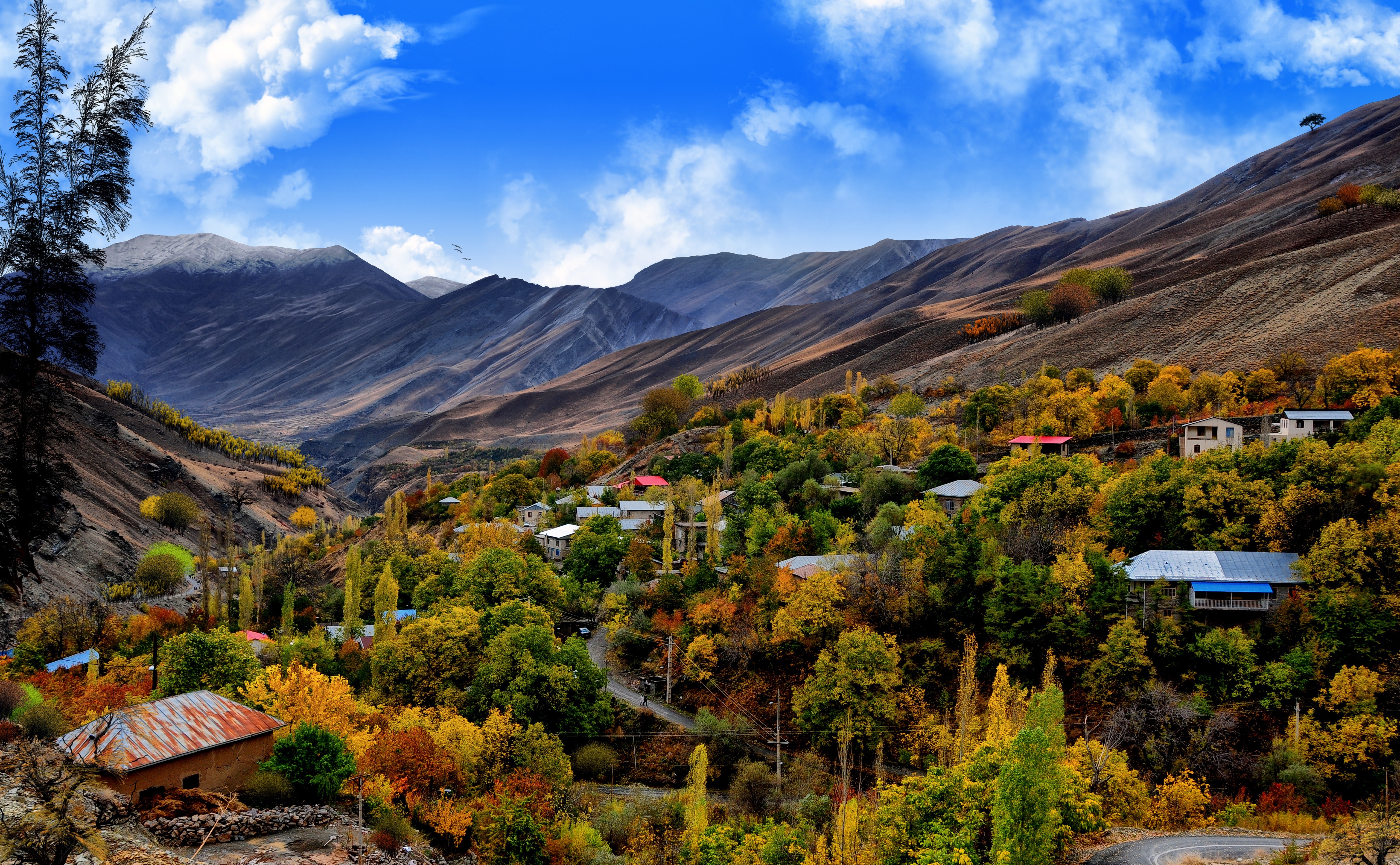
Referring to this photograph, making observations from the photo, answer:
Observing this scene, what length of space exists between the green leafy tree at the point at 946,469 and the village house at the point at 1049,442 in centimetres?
480

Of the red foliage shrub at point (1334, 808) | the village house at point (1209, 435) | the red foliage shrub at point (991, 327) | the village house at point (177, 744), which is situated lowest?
the red foliage shrub at point (1334, 808)

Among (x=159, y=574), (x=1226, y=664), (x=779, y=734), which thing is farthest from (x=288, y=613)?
(x=1226, y=664)

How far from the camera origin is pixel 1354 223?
98.0 metres

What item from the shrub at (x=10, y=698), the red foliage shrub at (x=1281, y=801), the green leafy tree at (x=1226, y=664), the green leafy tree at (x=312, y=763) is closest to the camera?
the green leafy tree at (x=312, y=763)

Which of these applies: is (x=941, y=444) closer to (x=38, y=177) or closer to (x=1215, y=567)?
(x=1215, y=567)

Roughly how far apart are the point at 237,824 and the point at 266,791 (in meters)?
2.16

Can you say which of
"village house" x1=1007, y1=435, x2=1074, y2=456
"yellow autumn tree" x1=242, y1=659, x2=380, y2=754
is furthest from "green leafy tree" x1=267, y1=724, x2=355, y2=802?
"village house" x1=1007, y1=435, x2=1074, y2=456

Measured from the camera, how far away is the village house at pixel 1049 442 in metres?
54.5

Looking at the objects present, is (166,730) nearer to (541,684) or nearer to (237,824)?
(237,824)

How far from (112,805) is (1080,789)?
20051 millimetres

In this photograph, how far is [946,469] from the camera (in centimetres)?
5162

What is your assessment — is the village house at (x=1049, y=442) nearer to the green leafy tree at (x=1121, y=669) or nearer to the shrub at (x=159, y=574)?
the green leafy tree at (x=1121, y=669)

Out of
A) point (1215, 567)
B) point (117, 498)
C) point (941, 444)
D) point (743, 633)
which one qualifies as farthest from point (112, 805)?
point (117, 498)

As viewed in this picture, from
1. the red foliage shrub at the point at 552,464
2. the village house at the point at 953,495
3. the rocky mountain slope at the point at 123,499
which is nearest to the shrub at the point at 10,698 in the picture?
the rocky mountain slope at the point at 123,499
